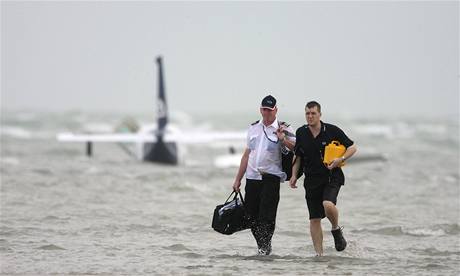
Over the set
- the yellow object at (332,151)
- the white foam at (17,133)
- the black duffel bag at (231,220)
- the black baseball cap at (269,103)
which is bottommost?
the white foam at (17,133)

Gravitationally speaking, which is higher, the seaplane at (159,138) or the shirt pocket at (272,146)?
the shirt pocket at (272,146)

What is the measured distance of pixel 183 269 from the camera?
384 inches

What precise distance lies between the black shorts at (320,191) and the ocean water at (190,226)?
587 millimetres

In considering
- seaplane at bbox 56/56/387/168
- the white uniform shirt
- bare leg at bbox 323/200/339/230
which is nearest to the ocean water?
bare leg at bbox 323/200/339/230

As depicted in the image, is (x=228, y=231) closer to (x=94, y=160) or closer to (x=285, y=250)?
(x=285, y=250)

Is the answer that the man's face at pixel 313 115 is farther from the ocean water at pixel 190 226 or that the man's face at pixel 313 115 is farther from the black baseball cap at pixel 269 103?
the ocean water at pixel 190 226

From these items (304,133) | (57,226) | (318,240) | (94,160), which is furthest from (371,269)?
(94,160)

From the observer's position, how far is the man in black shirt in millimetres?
9852

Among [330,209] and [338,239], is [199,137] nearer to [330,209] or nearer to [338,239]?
[338,239]

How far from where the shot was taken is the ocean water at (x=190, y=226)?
1005 cm

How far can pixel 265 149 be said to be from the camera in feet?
33.3

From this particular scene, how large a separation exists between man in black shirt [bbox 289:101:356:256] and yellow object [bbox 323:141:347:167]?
3 centimetres

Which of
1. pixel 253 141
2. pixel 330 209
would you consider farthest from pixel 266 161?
pixel 330 209

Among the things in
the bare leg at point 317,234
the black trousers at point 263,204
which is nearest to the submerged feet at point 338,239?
the bare leg at point 317,234
